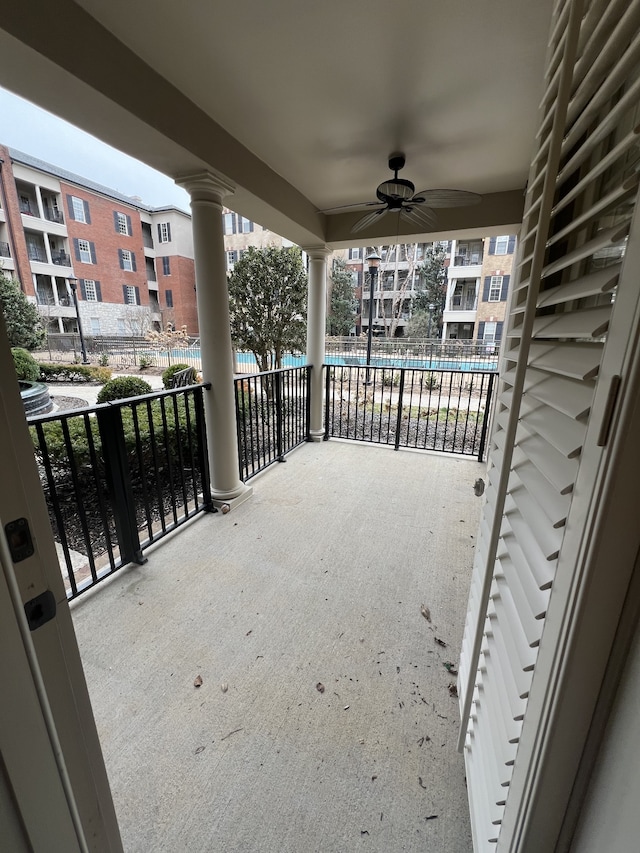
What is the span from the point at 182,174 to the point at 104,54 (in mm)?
696

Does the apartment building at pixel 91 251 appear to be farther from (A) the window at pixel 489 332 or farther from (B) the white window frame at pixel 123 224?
(A) the window at pixel 489 332

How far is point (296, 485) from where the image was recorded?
324 cm

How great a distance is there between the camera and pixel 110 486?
196 centimetres

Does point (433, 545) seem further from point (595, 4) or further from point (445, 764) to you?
point (595, 4)

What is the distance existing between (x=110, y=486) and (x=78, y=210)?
2049cm

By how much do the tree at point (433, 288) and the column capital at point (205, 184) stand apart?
15.1m

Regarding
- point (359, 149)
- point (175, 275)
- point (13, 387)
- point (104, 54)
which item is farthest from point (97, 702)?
point (175, 275)

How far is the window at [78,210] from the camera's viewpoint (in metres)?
16.2

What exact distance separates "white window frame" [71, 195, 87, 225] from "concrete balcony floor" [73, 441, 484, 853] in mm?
20163

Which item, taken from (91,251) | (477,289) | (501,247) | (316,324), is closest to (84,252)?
(91,251)

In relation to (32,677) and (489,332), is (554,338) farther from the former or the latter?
(489,332)

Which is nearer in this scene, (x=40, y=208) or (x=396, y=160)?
(x=396, y=160)

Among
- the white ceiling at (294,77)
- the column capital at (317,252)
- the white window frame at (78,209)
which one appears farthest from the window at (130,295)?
the white ceiling at (294,77)

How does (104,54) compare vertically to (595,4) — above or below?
above
